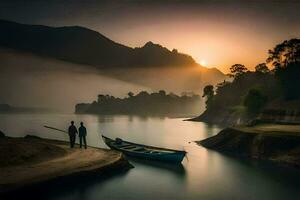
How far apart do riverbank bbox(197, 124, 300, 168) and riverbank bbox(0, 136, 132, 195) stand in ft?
76.0

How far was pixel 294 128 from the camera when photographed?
2554 inches

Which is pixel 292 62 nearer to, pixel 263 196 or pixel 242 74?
pixel 242 74

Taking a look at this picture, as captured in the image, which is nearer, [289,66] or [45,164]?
[45,164]

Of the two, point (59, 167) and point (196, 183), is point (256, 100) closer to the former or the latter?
point (196, 183)

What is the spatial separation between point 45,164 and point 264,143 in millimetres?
35716

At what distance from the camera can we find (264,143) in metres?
58.5

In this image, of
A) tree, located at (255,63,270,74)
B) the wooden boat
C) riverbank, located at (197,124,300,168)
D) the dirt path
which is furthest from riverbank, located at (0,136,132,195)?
tree, located at (255,63,270,74)

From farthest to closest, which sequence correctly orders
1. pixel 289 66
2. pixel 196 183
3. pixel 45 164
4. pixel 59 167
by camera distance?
pixel 289 66, pixel 196 183, pixel 45 164, pixel 59 167

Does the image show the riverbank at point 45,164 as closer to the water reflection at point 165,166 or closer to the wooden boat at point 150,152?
the water reflection at point 165,166

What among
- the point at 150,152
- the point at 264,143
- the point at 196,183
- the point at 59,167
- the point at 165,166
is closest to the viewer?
the point at 59,167

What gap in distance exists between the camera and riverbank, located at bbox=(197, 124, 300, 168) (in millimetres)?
53875

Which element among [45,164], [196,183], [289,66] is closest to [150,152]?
[196,183]

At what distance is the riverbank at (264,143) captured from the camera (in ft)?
177

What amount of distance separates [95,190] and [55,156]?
8820 mm
